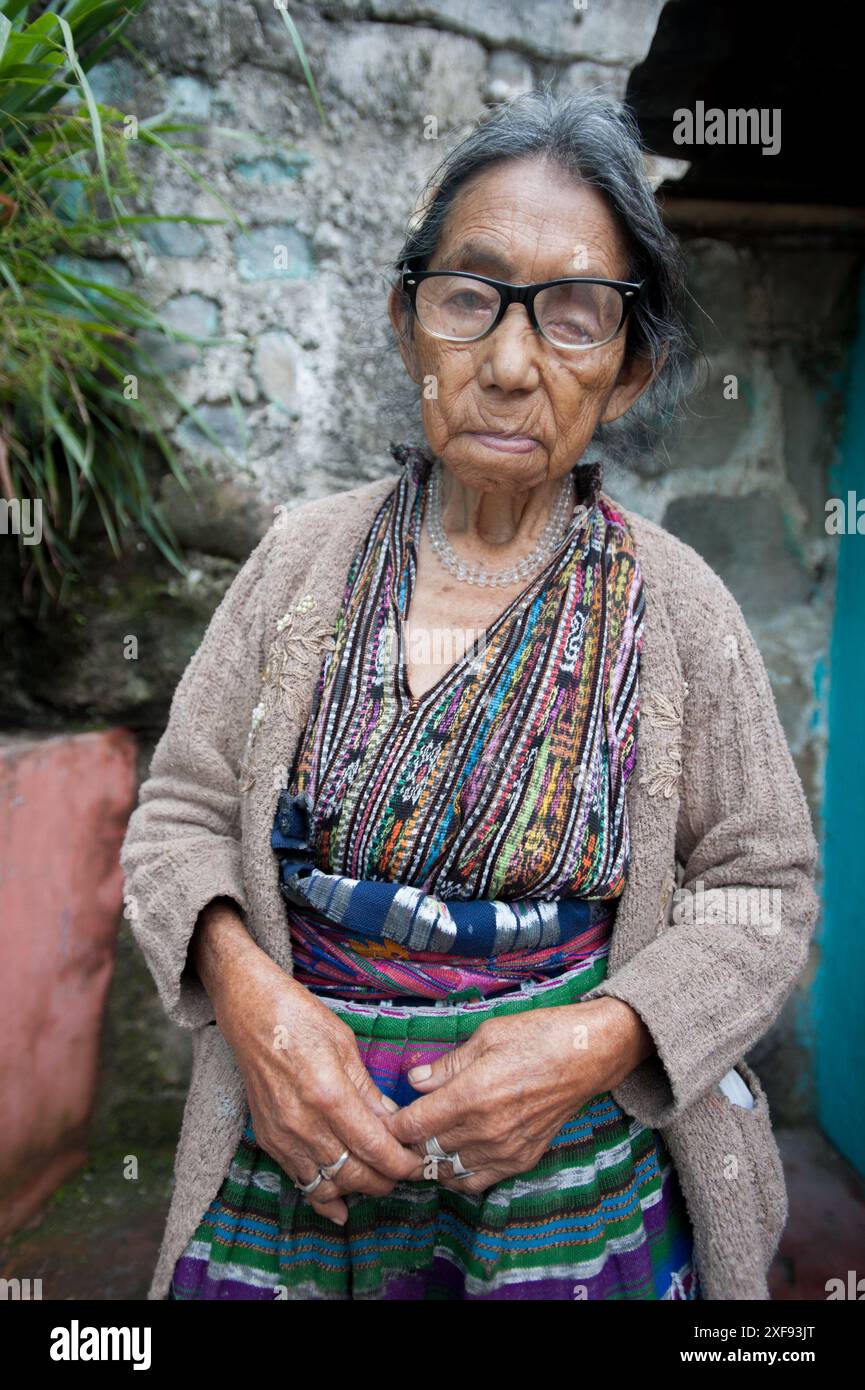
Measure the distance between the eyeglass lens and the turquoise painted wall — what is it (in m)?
1.25

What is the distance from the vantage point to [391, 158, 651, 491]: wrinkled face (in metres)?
1.30

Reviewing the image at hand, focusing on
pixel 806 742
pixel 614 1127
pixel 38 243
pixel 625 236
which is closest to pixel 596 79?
pixel 625 236

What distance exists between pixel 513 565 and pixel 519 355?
317 millimetres

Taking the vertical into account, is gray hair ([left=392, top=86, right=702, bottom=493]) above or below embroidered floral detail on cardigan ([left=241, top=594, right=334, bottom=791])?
above

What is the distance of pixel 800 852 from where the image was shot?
1362mm

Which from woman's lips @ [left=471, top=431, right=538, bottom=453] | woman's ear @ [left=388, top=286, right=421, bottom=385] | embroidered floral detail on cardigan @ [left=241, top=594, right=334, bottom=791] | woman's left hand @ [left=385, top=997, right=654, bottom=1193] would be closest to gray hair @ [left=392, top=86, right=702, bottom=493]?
woman's ear @ [left=388, top=286, right=421, bottom=385]

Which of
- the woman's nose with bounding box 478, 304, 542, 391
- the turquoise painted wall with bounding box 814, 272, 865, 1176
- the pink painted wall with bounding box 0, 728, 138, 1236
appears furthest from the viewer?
the turquoise painted wall with bounding box 814, 272, 865, 1176

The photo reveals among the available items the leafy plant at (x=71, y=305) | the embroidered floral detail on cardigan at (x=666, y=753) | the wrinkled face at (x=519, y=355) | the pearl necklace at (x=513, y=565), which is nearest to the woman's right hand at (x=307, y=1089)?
the embroidered floral detail on cardigan at (x=666, y=753)

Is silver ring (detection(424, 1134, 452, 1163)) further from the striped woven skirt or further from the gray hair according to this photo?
the gray hair

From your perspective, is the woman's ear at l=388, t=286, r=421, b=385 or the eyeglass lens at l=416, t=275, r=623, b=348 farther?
the woman's ear at l=388, t=286, r=421, b=385

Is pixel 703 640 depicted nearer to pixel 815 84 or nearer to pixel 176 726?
pixel 176 726

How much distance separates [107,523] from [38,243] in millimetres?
569

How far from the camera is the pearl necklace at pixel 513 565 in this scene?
1.47 m

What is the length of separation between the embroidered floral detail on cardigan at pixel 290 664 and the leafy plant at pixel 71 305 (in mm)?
714
